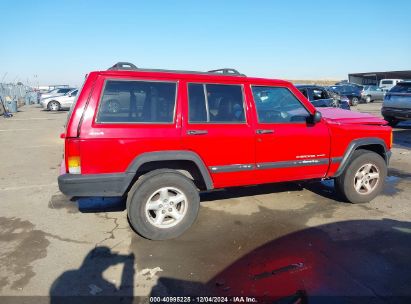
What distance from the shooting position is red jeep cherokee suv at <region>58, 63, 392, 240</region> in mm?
3494

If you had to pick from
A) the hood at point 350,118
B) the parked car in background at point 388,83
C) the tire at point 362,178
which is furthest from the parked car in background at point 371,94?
the tire at point 362,178

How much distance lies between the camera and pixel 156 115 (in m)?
3.74

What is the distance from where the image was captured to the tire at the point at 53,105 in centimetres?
2458

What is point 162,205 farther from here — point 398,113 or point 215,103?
point 398,113

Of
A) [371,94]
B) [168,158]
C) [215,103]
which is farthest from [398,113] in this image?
[371,94]

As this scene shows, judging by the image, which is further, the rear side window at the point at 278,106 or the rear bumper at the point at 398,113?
the rear bumper at the point at 398,113

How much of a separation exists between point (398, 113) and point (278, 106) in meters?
10.0

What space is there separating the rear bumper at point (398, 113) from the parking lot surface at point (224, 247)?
25.5 ft

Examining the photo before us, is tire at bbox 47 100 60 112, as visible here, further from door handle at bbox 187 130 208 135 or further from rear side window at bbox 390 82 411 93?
door handle at bbox 187 130 208 135

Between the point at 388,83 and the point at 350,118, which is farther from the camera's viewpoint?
the point at 388,83

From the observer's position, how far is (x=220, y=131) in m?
3.92

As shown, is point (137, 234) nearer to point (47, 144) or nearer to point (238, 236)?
point (238, 236)

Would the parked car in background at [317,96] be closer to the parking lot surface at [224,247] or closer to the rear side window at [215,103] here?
the parking lot surface at [224,247]

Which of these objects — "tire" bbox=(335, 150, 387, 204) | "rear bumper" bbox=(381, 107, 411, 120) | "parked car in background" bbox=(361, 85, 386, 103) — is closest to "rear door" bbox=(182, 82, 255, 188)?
"tire" bbox=(335, 150, 387, 204)
